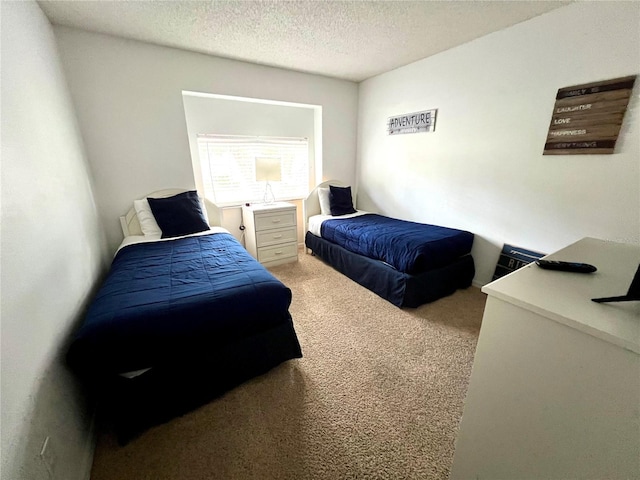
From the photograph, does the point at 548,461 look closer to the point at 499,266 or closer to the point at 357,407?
the point at 357,407

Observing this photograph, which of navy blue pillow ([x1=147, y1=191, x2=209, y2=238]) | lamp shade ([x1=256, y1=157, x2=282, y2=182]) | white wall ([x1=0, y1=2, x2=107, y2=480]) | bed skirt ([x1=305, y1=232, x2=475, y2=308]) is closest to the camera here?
white wall ([x1=0, y1=2, x2=107, y2=480])

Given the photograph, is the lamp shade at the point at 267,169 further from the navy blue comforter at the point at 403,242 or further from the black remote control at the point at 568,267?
the black remote control at the point at 568,267

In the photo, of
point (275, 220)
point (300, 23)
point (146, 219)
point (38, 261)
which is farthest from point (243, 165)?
point (38, 261)

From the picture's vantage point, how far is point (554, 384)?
695 mm

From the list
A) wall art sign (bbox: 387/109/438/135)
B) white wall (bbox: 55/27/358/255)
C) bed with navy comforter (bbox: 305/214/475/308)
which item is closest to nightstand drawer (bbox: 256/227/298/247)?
bed with navy comforter (bbox: 305/214/475/308)

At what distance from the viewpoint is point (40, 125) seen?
1462mm

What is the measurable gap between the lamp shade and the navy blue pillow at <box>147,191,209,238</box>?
80cm

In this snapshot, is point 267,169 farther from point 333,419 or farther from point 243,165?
point 333,419

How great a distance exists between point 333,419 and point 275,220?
218 centimetres

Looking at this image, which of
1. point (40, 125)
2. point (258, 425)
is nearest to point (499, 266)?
point (258, 425)

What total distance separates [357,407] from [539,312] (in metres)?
1.03

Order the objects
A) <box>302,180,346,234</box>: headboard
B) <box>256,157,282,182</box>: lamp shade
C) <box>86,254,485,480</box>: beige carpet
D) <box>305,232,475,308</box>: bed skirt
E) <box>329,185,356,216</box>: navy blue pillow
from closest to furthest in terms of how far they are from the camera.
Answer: <box>86,254,485,480</box>: beige carpet
<box>305,232,475,308</box>: bed skirt
<box>256,157,282,182</box>: lamp shade
<box>329,185,356,216</box>: navy blue pillow
<box>302,180,346,234</box>: headboard

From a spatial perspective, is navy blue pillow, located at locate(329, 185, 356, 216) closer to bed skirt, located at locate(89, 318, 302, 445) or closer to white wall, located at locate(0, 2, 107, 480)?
bed skirt, located at locate(89, 318, 302, 445)

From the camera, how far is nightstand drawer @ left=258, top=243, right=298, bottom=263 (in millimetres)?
3033
